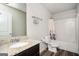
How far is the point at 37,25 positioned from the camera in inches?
55.8

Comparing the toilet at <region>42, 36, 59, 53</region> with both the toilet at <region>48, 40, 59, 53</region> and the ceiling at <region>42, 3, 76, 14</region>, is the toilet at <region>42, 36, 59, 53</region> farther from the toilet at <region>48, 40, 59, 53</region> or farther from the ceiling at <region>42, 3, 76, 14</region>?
the ceiling at <region>42, 3, 76, 14</region>

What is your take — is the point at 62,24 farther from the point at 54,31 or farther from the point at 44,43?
the point at 44,43

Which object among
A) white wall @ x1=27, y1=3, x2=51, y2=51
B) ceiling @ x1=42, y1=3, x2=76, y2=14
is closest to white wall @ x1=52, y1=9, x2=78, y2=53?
ceiling @ x1=42, y1=3, x2=76, y2=14

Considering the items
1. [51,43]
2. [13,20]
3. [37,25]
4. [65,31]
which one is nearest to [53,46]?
[51,43]

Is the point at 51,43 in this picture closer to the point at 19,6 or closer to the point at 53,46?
the point at 53,46

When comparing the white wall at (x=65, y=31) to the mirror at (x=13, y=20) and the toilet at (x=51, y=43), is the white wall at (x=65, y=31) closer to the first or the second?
the toilet at (x=51, y=43)

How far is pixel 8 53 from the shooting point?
926 millimetres

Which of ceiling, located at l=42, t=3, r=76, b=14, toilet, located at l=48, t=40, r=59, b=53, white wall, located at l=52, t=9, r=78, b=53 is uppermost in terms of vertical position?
ceiling, located at l=42, t=3, r=76, b=14

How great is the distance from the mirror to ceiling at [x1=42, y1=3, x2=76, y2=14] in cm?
51

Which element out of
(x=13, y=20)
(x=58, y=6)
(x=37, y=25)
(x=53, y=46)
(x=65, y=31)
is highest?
(x=58, y=6)

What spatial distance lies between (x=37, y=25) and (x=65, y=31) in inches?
23.8

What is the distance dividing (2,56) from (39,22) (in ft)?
2.98

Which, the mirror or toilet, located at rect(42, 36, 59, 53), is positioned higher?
the mirror

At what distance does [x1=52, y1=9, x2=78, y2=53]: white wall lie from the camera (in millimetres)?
1319
